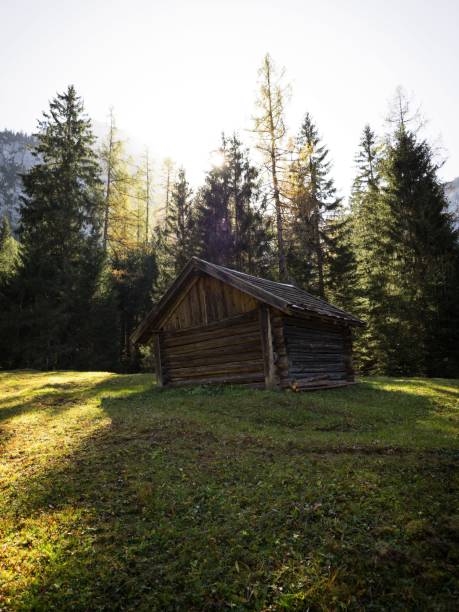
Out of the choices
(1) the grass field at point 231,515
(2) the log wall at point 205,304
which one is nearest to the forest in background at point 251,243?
(2) the log wall at point 205,304

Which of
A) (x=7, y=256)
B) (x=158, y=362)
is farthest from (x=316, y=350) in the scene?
(x=7, y=256)

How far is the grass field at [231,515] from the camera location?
332 centimetres

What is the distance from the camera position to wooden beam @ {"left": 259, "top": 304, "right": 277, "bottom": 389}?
13.1 m

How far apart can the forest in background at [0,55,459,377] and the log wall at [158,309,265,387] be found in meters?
11.2

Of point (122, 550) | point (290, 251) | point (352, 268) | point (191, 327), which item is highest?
point (290, 251)

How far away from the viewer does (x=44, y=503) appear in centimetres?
528

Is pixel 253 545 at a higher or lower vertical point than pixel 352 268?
lower

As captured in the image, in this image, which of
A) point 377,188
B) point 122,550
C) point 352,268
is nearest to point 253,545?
point 122,550

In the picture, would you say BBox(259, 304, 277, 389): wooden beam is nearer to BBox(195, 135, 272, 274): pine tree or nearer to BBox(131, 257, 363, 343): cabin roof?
BBox(131, 257, 363, 343): cabin roof

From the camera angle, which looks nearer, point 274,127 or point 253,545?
point 253,545

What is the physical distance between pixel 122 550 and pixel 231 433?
4508mm

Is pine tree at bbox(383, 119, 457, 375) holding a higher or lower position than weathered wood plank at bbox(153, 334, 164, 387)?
higher

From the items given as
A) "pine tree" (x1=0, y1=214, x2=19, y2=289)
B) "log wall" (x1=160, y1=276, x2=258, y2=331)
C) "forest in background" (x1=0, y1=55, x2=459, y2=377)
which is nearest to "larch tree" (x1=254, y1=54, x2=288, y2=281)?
"forest in background" (x1=0, y1=55, x2=459, y2=377)

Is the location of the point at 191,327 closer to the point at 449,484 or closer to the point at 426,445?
the point at 426,445
